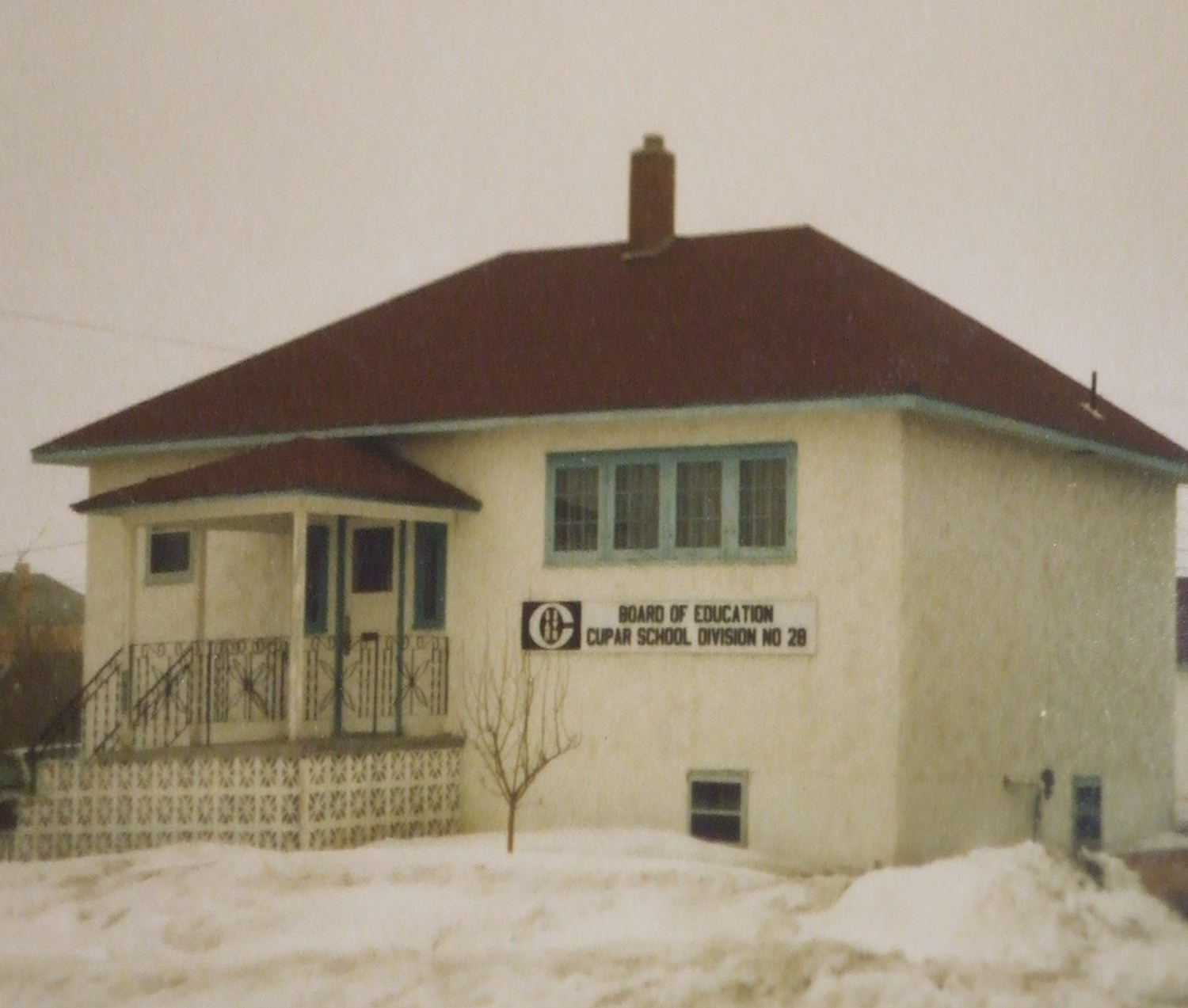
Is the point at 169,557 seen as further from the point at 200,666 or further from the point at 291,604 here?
the point at 200,666

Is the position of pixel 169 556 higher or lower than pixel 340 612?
→ higher

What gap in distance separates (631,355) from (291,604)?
4.68 metres

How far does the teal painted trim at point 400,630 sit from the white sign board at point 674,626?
1281 millimetres

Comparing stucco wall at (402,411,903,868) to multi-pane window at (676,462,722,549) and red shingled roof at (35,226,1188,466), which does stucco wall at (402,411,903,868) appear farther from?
red shingled roof at (35,226,1188,466)

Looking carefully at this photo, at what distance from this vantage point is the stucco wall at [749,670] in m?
18.5

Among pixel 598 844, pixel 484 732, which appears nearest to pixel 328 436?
pixel 484 732

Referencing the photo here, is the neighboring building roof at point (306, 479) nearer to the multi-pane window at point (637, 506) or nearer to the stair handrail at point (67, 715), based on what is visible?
the multi-pane window at point (637, 506)

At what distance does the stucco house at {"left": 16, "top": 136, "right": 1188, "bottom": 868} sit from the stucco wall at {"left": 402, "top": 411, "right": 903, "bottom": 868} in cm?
3

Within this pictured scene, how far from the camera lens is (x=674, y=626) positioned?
19.5 meters

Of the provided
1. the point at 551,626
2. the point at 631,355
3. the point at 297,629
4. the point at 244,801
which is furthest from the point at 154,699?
the point at 631,355

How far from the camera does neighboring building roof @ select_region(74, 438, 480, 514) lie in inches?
776

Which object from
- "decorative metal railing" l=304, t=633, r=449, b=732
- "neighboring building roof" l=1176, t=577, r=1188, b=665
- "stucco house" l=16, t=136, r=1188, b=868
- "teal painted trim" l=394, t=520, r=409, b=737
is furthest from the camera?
"neighboring building roof" l=1176, t=577, r=1188, b=665

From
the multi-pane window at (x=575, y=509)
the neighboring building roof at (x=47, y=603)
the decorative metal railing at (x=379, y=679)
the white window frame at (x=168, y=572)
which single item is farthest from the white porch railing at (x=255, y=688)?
the neighboring building roof at (x=47, y=603)

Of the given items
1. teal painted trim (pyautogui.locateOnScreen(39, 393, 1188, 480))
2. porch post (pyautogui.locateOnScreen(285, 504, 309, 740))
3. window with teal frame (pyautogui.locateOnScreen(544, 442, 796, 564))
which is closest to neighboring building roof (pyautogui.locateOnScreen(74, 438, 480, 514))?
porch post (pyautogui.locateOnScreen(285, 504, 309, 740))
